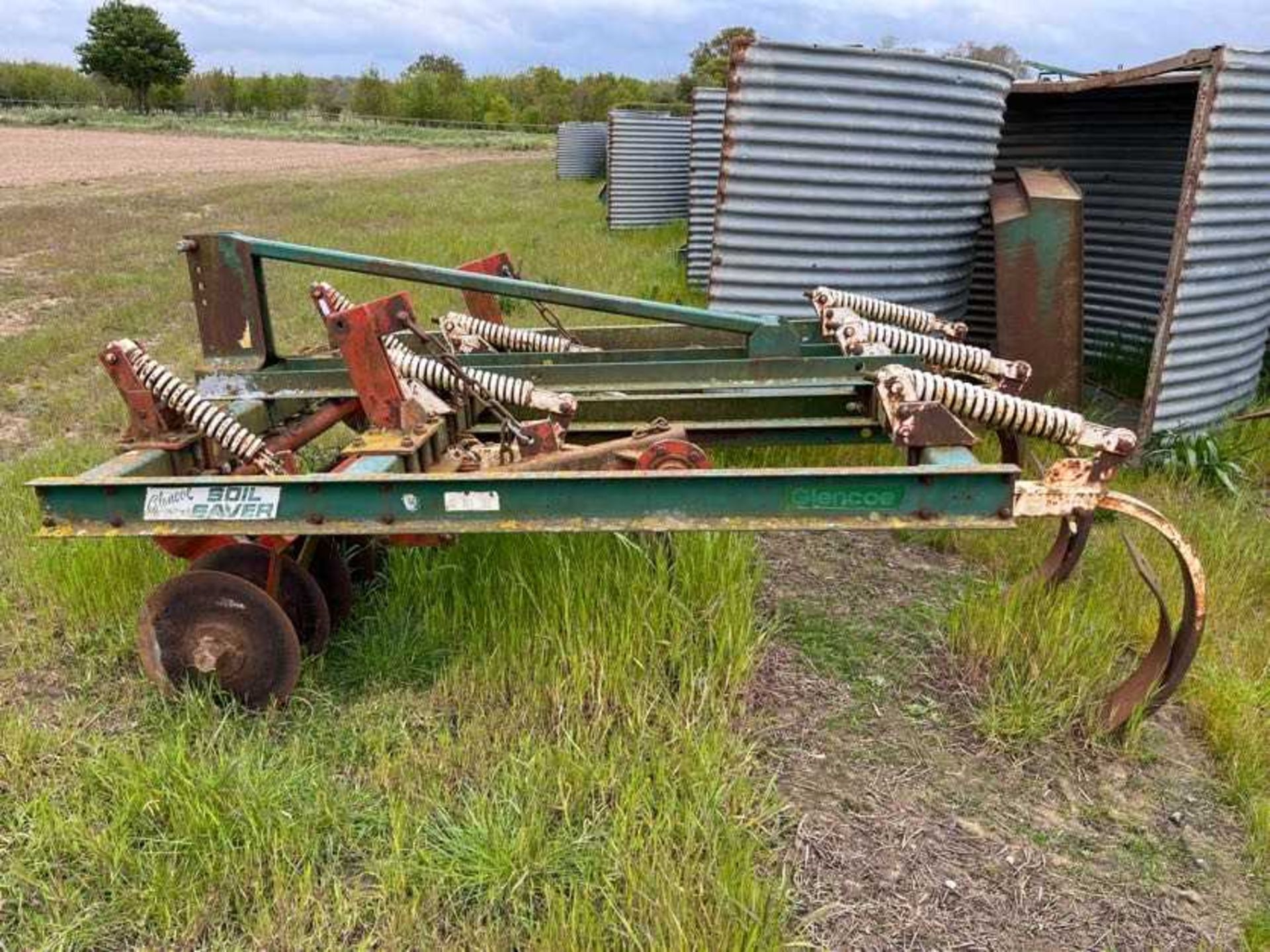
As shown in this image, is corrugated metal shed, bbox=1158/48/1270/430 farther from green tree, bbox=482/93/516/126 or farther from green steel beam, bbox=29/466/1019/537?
green tree, bbox=482/93/516/126

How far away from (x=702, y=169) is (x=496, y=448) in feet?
26.1

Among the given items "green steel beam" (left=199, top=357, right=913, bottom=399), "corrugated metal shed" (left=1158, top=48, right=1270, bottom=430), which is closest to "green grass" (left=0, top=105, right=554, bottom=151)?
"corrugated metal shed" (left=1158, top=48, right=1270, bottom=430)

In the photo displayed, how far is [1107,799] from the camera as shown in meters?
2.53

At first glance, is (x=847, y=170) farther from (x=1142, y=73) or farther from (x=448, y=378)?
(x=448, y=378)

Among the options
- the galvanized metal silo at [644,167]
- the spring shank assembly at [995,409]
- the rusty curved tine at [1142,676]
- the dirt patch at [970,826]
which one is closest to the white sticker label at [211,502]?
the dirt patch at [970,826]

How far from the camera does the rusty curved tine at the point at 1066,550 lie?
332cm

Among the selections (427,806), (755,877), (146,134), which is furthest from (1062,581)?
(146,134)

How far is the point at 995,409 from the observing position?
2711mm

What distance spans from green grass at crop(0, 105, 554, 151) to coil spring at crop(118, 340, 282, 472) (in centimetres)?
5183

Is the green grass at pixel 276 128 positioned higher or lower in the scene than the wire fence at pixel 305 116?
lower

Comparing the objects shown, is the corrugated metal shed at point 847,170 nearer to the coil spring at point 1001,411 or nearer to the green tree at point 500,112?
the coil spring at point 1001,411

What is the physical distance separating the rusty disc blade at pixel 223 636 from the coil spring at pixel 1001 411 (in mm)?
1939

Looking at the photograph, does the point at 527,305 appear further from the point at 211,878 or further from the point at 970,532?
the point at 211,878

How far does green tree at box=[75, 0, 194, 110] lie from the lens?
74.2m
